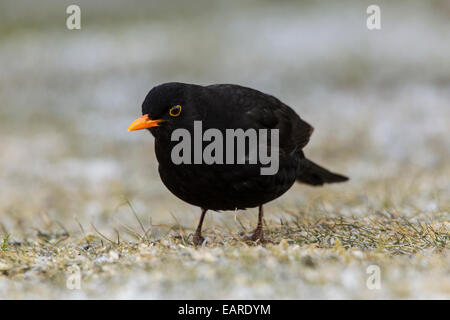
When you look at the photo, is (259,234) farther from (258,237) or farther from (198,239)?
(198,239)

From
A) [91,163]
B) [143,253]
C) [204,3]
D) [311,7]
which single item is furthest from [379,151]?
[204,3]

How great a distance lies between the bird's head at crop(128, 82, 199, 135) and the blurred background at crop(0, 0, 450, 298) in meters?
1.27

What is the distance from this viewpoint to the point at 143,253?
426 centimetres

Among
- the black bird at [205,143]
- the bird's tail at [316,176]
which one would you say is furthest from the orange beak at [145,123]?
the bird's tail at [316,176]

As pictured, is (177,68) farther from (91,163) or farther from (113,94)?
(91,163)

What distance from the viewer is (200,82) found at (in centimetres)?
1503

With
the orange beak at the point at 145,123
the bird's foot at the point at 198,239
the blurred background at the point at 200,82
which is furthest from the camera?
the blurred background at the point at 200,82

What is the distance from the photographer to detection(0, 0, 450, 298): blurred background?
8.48m

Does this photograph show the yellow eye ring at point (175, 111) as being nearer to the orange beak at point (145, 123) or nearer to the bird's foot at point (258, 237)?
the orange beak at point (145, 123)

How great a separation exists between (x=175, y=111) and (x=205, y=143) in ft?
1.18

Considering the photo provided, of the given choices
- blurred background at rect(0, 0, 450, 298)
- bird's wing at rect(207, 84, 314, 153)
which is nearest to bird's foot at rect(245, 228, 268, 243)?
blurred background at rect(0, 0, 450, 298)

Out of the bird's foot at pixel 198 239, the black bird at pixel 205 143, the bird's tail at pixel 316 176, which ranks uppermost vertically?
the black bird at pixel 205 143

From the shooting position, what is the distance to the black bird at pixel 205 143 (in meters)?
4.55

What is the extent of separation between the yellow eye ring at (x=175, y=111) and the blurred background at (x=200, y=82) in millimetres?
1319
